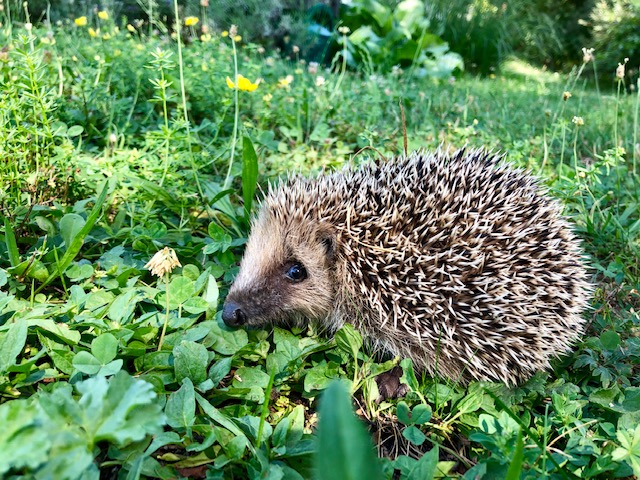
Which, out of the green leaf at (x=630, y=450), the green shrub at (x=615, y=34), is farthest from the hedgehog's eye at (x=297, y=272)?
the green shrub at (x=615, y=34)

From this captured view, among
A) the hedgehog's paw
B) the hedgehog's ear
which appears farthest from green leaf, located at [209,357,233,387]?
the hedgehog's ear

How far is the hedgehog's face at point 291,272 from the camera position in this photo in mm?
2867

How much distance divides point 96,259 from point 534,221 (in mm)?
2385

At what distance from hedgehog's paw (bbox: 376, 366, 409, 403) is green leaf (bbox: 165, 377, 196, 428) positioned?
88 cm

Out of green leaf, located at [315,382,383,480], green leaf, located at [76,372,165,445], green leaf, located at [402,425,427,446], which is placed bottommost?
green leaf, located at [402,425,427,446]

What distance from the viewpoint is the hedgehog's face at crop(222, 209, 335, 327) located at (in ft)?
9.41

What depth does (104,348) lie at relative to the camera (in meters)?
2.14

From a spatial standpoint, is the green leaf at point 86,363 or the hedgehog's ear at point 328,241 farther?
the hedgehog's ear at point 328,241

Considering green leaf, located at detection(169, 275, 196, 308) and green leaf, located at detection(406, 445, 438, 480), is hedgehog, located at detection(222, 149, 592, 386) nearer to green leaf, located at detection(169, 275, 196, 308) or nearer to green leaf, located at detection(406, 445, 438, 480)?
green leaf, located at detection(169, 275, 196, 308)

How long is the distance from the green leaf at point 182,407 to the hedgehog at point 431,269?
1.88ft

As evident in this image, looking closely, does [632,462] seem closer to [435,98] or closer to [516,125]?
[516,125]

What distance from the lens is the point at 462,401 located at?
241cm

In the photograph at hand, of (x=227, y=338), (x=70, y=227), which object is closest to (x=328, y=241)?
(x=227, y=338)

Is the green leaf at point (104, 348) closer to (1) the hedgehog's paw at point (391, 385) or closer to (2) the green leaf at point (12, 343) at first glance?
(2) the green leaf at point (12, 343)
